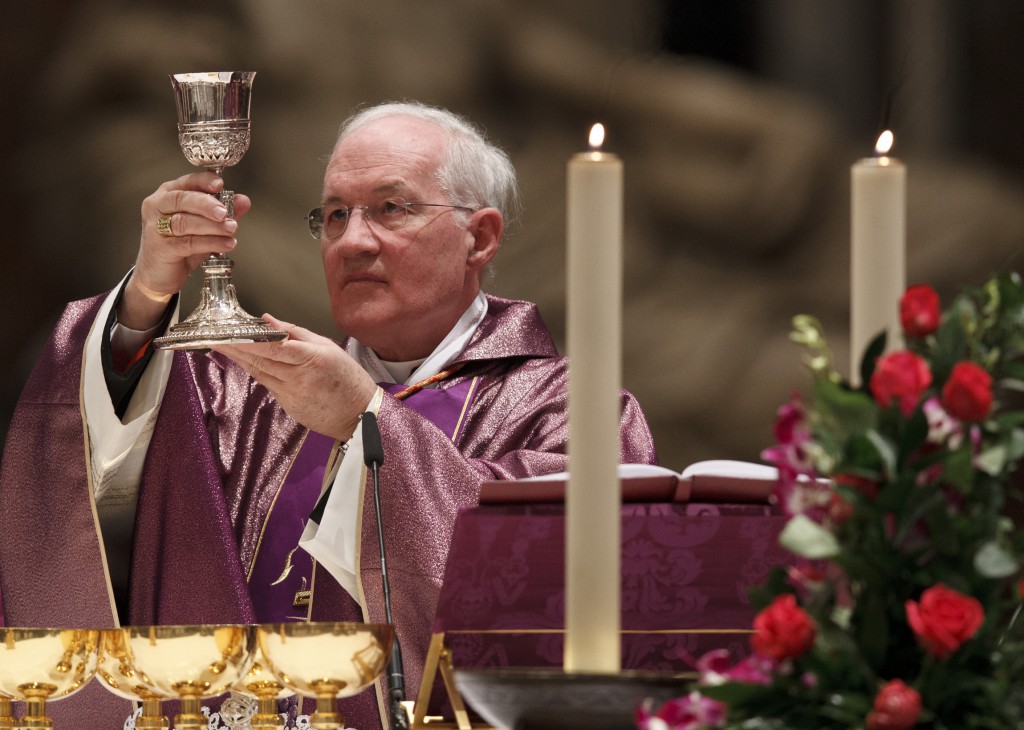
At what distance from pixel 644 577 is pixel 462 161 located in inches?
94.4

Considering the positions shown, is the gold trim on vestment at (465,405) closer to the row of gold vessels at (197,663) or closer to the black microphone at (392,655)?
the black microphone at (392,655)

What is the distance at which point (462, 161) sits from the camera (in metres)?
4.21

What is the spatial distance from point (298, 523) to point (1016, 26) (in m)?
2.62

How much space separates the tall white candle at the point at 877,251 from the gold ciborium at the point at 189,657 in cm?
86

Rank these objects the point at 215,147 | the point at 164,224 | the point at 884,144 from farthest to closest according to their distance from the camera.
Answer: the point at 164,224 → the point at 215,147 → the point at 884,144

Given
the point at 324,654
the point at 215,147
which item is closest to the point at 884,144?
the point at 324,654

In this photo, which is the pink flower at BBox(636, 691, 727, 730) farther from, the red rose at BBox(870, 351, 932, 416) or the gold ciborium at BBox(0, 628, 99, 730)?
the gold ciborium at BBox(0, 628, 99, 730)

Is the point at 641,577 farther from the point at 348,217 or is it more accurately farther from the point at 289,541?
the point at 348,217

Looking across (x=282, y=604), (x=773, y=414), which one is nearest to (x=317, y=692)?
(x=282, y=604)

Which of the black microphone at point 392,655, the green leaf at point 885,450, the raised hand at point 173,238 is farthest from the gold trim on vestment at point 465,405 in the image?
the green leaf at point 885,450

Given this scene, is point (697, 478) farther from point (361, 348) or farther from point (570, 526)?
point (361, 348)

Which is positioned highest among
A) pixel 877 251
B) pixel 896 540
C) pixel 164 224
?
pixel 164 224

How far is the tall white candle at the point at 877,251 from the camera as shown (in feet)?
4.55

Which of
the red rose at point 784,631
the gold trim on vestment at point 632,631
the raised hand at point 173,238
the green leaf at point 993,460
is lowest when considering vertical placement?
the gold trim on vestment at point 632,631
